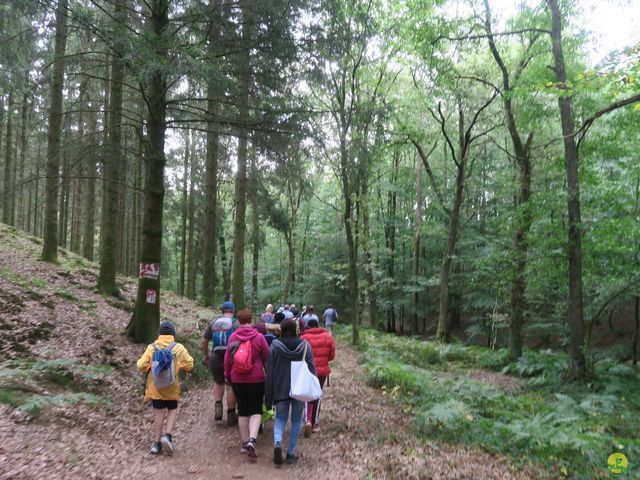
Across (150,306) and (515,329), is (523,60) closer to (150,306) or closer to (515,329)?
(515,329)

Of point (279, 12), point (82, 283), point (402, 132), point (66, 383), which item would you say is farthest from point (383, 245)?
point (66, 383)

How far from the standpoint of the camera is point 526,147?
1436 cm

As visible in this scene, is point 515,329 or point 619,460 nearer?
point 619,460

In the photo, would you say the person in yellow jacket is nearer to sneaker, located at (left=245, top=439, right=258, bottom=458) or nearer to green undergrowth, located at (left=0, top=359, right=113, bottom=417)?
sneaker, located at (left=245, top=439, right=258, bottom=458)

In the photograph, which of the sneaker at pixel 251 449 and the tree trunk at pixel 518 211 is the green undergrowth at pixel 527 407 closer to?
the tree trunk at pixel 518 211

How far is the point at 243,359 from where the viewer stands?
5.31m

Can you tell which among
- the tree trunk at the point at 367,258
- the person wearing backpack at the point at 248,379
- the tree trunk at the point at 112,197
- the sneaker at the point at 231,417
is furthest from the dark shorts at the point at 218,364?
the tree trunk at the point at 367,258

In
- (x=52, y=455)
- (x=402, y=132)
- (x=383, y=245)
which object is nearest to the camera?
(x=52, y=455)

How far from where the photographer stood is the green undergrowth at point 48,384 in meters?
5.09

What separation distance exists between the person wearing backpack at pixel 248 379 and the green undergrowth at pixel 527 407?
113 inches

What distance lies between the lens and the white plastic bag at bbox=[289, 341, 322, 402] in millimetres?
5027

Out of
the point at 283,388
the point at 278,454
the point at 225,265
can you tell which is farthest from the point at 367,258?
the point at 278,454

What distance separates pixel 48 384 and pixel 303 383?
368 centimetres

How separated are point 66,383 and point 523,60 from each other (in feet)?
51.5
